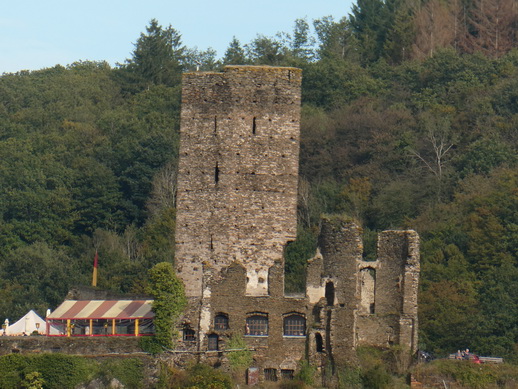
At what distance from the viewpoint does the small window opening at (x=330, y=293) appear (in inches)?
1964

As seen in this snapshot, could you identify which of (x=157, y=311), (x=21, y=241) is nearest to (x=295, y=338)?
(x=157, y=311)

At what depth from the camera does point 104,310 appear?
172 feet

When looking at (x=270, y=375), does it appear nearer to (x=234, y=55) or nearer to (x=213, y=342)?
(x=213, y=342)

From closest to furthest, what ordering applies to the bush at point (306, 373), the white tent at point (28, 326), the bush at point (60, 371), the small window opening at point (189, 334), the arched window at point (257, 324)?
the bush at point (60, 371), the bush at point (306, 373), the arched window at point (257, 324), the small window opening at point (189, 334), the white tent at point (28, 326)

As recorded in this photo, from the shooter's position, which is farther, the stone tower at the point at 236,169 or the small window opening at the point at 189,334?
the stone tower at the point at 236,169

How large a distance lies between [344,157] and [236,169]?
27050 millimetres

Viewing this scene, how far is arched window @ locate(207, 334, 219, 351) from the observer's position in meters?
50.1

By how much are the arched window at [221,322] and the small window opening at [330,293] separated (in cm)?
309

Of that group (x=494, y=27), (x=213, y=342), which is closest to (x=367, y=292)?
(x=213, y=342)

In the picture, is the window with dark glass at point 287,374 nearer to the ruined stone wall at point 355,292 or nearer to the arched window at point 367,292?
the ruined stone wall at point 355,292

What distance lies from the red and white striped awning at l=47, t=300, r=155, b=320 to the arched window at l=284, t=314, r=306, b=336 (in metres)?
4.23

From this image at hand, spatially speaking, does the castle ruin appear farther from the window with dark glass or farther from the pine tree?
the pine tree

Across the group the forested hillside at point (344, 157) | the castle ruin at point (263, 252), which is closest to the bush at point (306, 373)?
the castle ruin at point (263, 252)

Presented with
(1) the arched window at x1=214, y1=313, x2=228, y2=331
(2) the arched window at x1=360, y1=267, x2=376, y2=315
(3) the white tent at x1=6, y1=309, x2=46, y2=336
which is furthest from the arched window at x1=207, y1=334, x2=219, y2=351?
(3) the white tent at x1=6, y1=309, x2=46, y2=336
